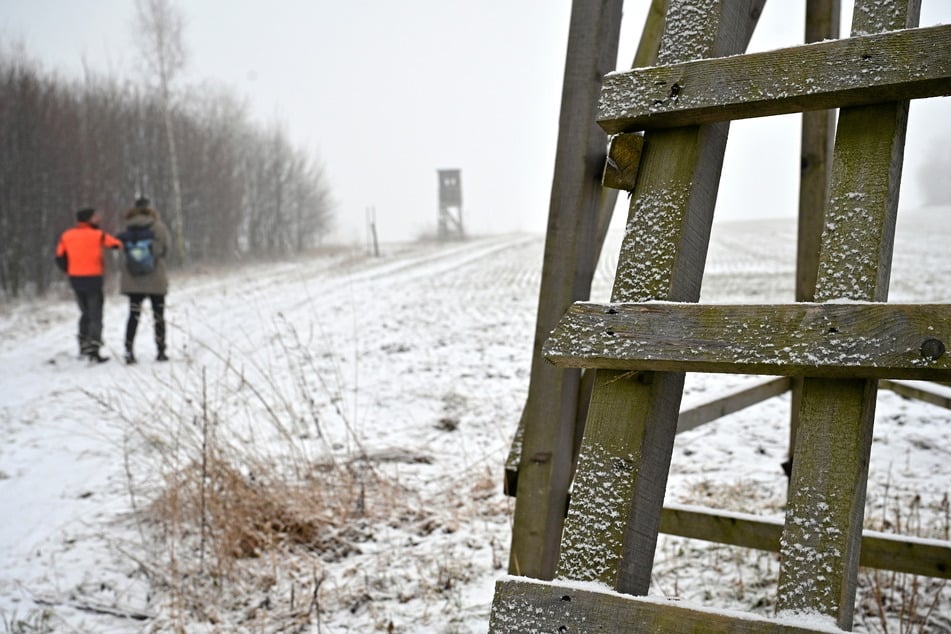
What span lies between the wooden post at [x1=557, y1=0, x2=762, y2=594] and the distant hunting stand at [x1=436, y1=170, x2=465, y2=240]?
119 ft

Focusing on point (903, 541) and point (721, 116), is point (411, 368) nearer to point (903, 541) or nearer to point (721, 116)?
point (903, 541)

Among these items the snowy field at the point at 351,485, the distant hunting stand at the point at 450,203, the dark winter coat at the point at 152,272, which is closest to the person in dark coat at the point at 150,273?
the dark winter coat at the point at 152,272

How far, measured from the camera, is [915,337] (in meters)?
0.98

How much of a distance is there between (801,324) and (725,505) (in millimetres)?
2577

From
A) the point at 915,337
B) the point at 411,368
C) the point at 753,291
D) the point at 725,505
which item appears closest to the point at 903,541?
the point at 725,505

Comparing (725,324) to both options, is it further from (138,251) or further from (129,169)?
(129,169)

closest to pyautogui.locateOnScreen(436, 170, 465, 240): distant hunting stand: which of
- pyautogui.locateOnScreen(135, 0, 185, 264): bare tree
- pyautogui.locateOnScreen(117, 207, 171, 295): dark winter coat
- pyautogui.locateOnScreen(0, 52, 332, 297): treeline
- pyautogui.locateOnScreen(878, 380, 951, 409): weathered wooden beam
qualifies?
pyautogui.locateOnScreen(0, 52, 332, 297): treeline

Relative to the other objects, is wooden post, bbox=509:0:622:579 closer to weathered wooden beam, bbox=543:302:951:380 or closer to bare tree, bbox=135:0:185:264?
weathered wooden beam, bbox=543:302:951:380

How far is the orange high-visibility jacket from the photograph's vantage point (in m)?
8.42

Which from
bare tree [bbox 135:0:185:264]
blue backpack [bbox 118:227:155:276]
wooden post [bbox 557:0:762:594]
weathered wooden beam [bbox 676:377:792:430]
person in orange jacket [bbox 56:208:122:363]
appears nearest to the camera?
wooden post [bbox 557:0:762:594]

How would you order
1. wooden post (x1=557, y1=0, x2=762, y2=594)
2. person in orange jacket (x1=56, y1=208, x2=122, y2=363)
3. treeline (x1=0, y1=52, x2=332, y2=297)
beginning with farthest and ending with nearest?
treeline (x1=0, y1=52, x2=332, y2=297)
person in orange jacket (x1=56, y1=208, x2=122, y2=363)
wooden post (x1=557, y1=0, x2=762, y2=594)

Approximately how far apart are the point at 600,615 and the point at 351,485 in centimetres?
269

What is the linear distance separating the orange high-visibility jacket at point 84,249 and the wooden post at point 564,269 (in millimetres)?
7762

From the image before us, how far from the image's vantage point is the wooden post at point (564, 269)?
76.2 inches
